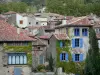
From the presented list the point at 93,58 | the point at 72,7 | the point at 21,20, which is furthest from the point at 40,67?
the point at 72,7

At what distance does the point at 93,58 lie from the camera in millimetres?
63219

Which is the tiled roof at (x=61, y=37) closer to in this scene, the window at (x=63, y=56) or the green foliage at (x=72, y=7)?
the window at (x=63, y=56)

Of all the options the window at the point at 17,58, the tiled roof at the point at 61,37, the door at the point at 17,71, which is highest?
the tiled roof at the point at 61,37

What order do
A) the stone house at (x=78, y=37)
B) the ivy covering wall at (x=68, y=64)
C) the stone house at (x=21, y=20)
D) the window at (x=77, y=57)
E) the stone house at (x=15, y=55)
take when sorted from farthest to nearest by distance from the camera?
1. the stone house at (x=21, y=20)
2. the stone house at (x=78, y=37)
3. the window at (x=77, y=57)
4. the ivy covering wall at (x=68, y=64)
5. the stone house at (x=15, y=55)

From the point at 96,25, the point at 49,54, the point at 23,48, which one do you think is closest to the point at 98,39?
the point at 96,25

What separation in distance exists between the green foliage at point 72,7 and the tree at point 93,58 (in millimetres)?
74732

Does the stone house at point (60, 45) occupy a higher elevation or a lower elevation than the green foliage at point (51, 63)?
higher

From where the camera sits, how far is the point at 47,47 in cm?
6994

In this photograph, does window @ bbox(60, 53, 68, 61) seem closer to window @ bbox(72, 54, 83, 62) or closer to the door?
window @ bbox(72, 54, 83, 62)

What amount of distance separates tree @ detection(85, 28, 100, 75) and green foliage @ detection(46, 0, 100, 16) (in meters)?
74.7

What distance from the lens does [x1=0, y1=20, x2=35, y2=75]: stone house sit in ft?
193

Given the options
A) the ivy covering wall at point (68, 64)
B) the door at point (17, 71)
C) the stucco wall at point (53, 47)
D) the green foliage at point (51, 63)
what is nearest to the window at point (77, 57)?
the ivy covering wall at point (68, 64)

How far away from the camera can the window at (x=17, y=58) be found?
59094 millimetres

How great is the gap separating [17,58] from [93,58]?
1108 cm
